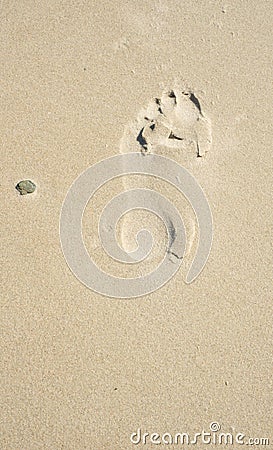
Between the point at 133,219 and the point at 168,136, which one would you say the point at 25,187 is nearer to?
the point at 133,219

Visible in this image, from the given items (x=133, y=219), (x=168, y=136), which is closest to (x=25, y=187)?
(x=133, y=219)

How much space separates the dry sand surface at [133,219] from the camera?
308 cm

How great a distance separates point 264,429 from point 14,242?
6.53 feet

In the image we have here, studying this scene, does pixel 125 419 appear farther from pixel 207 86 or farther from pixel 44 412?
pixel 207 86

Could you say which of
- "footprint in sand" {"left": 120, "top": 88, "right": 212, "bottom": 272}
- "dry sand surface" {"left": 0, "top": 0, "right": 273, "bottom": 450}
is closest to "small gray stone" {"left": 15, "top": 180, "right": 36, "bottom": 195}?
"dry sand surface" {"left": 0, "top": 0, "right": 273, "bottom": 450}

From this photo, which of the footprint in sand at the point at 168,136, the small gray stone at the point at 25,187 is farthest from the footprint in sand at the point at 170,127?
the small gray stone at the point at 25,187

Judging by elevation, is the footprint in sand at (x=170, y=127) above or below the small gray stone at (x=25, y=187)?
above

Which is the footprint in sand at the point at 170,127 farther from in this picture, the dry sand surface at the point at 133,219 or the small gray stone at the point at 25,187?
the small gray stone at the point at 25,187

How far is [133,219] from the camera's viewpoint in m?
3.15

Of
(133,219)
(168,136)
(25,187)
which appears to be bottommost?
(133,219)

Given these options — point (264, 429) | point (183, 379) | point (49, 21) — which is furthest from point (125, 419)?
point (49, 21)

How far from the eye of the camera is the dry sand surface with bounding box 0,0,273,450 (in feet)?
10.1

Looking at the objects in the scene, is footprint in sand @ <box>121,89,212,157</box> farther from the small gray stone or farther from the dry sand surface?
the small gray stone

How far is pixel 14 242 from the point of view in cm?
312
